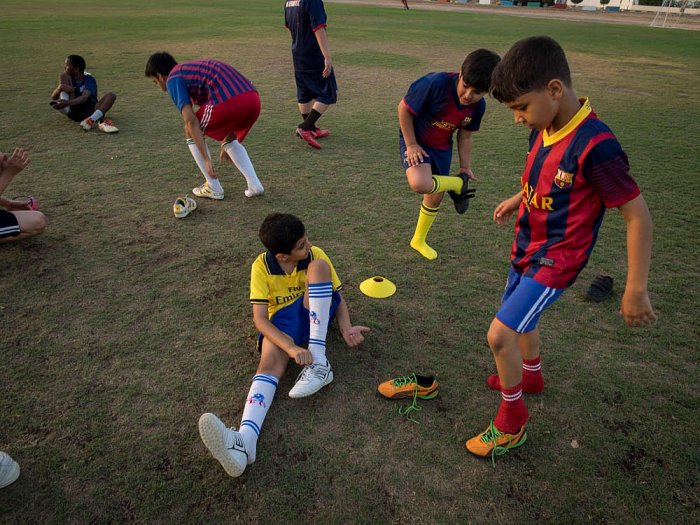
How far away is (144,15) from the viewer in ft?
65.8

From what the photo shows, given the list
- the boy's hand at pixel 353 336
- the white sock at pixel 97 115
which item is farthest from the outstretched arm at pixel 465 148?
the white sock at pixel 97 115

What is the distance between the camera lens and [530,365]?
2461mm

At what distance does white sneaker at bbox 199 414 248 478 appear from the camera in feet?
6.12

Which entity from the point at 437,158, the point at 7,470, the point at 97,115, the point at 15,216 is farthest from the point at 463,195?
the point at 97,115

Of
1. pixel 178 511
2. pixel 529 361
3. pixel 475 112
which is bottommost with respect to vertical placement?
pixel 178 511

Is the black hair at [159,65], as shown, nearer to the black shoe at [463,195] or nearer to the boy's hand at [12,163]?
the boy's hand at [12,163]

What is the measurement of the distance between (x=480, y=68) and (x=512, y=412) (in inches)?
80.8

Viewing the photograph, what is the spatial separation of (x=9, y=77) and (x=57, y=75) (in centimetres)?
84

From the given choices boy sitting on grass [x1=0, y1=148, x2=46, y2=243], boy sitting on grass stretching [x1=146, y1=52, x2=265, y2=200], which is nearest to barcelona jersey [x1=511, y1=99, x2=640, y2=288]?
boy sitting on grass stretching [x1=146, y1=52, x2=265, y2=200]

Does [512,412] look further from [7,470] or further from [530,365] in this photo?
[7,470]

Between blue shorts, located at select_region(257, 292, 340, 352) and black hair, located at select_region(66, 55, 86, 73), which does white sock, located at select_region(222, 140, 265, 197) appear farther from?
black hair, located at select_region(66, 55, 86, 73)

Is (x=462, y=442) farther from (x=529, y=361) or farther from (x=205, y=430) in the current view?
(x=205, y=430)

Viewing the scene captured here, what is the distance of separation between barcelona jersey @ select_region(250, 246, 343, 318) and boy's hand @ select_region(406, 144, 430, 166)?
1.12 m

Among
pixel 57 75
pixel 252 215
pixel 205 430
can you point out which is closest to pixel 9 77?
pixel 57 75
